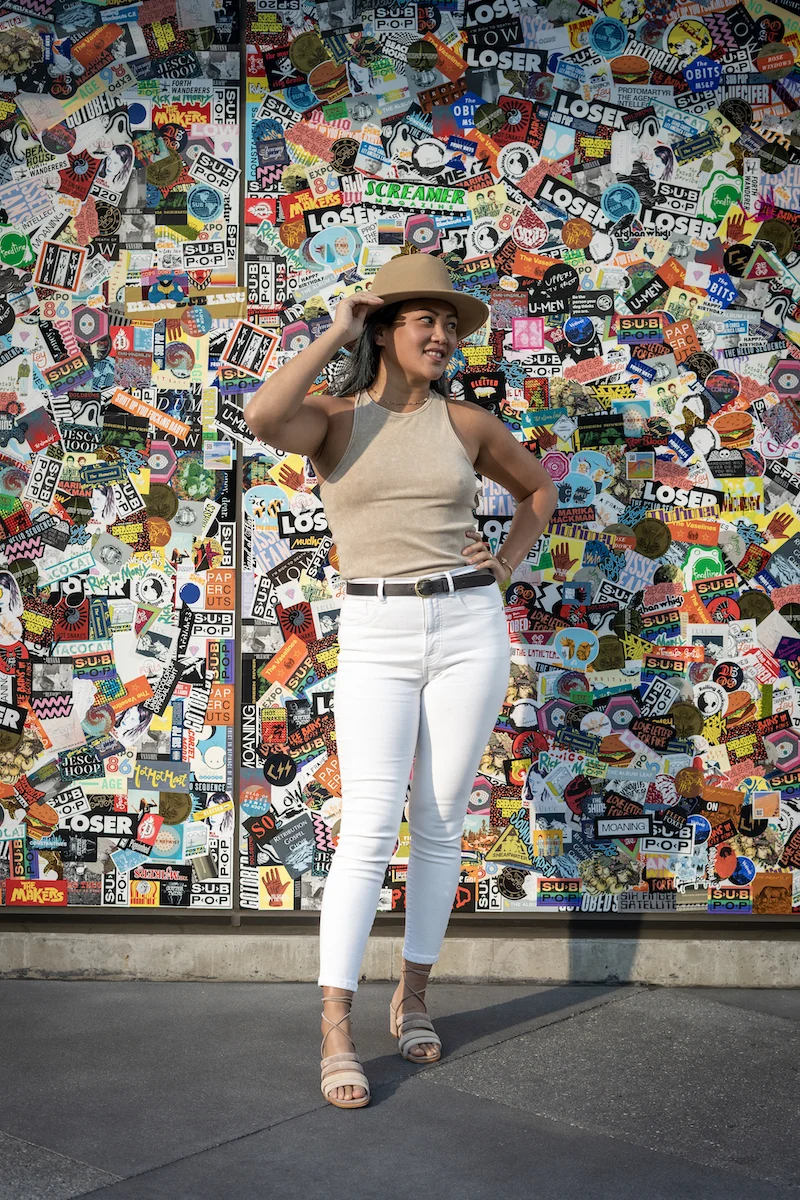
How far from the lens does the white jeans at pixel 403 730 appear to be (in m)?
3.11

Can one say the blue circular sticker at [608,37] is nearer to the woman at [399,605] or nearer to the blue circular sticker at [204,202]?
the woman at [399,605]

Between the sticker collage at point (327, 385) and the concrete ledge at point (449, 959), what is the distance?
119 millimetres

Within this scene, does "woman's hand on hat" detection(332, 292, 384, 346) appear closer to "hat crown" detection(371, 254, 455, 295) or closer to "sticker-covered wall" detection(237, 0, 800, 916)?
"hat crown" detection(371, 254, 455, 295)

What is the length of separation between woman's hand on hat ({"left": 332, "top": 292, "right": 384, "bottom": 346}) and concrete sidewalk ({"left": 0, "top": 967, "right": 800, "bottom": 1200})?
1919 millimetres

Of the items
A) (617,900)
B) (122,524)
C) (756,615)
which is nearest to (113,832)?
(122,524)

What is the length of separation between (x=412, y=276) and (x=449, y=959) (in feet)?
7.12

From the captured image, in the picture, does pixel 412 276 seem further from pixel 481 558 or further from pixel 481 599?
pixel 481 599

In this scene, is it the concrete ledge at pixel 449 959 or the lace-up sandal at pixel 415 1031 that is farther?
the concrete ledge at pixel 449 959

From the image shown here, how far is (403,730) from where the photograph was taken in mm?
3162

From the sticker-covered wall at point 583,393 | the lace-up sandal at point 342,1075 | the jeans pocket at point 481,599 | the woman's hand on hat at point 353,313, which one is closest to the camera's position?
the lace-up sandal at point 342,1075

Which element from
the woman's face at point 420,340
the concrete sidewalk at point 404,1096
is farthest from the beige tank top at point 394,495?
the concrete sidewalk at point 404,1096

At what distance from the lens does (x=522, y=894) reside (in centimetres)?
400

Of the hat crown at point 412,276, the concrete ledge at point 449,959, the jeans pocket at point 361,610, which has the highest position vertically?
the hat crown at point 412,276

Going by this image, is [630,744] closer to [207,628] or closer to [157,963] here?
[207,628]
